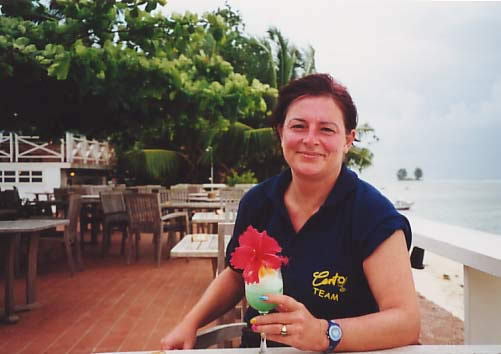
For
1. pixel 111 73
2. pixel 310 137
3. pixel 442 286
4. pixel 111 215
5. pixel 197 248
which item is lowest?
pixel 442 286

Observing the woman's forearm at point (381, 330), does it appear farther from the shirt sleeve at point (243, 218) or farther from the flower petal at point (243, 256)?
the shirt sleeve at point (243, 218)

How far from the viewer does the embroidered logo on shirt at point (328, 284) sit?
1170mm

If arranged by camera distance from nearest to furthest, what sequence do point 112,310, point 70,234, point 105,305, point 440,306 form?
point 112,310 < point 105,305 < point 440,306 < point 70,234

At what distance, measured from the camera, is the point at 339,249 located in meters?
1.18

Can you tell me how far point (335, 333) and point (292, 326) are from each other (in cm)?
11

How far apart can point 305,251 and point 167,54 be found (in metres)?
5.76

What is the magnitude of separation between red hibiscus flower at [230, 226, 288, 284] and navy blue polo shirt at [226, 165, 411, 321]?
301mm

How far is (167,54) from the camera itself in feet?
21.1

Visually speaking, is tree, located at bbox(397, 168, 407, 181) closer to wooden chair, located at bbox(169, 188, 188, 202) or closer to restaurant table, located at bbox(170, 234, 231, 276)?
wooden chair, located at bbox(169, 188, 188, 202)

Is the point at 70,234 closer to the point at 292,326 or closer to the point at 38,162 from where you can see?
the point at 292,326

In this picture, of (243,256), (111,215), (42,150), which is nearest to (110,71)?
(111,215)

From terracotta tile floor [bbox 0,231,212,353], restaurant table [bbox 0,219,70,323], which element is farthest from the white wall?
restaurant table [bbox 0,219,70,323]

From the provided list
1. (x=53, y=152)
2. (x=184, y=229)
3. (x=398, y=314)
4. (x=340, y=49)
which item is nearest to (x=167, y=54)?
(x=184, y=229)

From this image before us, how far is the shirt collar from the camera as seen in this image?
1.26 metres
